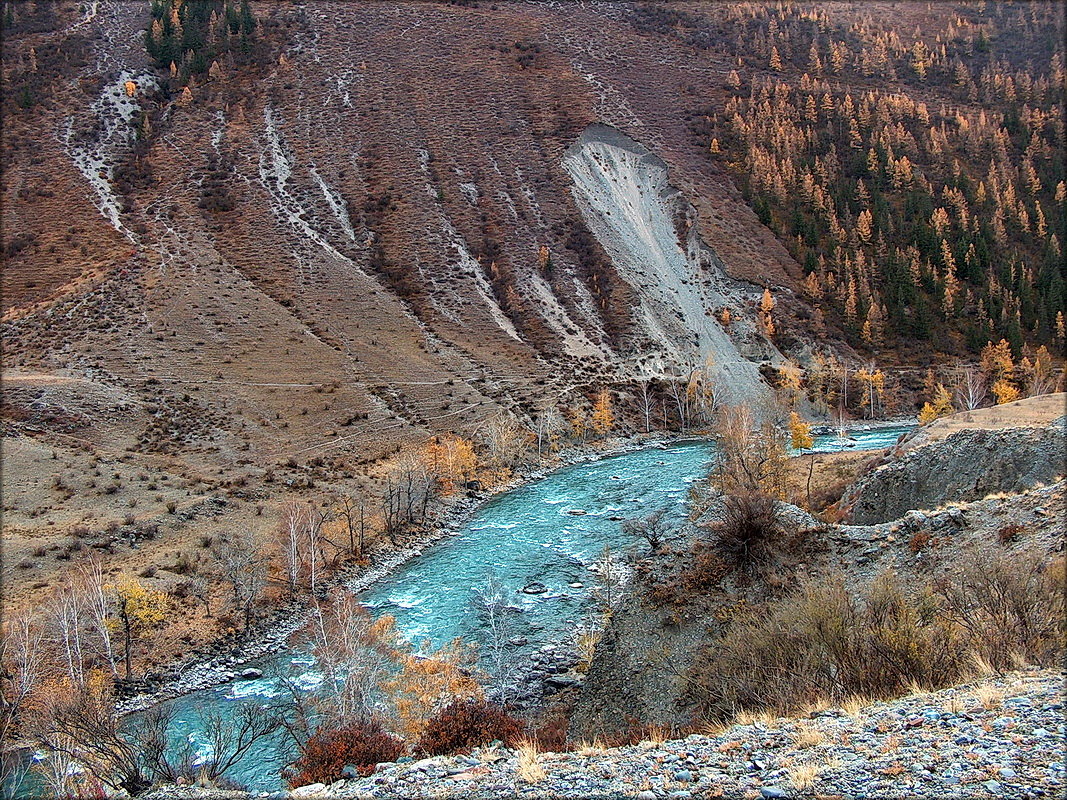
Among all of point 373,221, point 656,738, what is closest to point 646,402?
point 373,221

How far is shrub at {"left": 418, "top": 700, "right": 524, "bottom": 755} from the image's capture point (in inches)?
682

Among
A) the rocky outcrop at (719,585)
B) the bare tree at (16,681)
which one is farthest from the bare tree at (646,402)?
the bare tree at (16,681)

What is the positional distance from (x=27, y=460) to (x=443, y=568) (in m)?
30.8

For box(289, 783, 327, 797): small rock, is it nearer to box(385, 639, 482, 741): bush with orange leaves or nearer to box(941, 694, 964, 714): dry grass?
box(385, 639, 482, 741): bush with orange leaves

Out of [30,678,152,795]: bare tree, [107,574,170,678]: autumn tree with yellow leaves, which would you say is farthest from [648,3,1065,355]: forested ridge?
[30,678,152,795]: bare tree

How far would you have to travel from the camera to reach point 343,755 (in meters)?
16.3

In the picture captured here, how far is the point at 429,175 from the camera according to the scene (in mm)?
106875

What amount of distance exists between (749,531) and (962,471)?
10.0 m

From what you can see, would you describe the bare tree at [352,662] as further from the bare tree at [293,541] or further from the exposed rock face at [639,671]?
the exposed rock face at [639,671]

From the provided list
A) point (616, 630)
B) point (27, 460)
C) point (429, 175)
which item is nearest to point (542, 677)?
point (616, 630)

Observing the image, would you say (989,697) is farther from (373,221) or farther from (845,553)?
(373,221)

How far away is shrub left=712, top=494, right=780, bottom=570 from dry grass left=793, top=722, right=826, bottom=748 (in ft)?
41.2

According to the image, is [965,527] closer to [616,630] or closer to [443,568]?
[616,630]

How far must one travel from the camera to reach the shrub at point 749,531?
24797 mm
